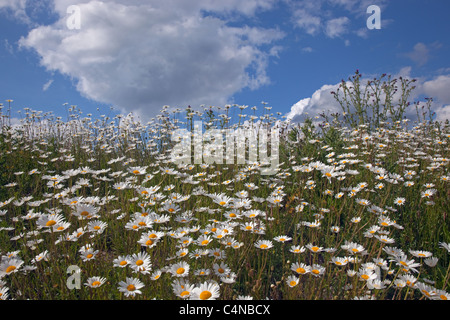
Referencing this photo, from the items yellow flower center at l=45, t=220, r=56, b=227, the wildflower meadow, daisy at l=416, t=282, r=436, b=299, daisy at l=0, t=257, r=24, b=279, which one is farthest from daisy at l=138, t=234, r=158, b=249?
daisy at l=416, t=282, r=436, b=299

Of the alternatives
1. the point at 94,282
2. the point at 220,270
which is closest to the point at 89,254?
the point at 94,282

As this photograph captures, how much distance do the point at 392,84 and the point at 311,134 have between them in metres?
4.05

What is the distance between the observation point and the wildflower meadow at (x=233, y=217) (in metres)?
2.21

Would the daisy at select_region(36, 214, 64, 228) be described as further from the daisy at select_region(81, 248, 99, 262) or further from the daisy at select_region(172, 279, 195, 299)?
the daisy at select_region(172, 279, 195, 299)

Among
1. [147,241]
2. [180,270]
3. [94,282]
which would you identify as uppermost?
[147,241]

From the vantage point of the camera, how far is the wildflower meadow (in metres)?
2.21

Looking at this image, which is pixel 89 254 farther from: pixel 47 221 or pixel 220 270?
A: pixel 220 270

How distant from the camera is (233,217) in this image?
2658mm

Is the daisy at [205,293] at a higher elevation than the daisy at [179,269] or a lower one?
lower

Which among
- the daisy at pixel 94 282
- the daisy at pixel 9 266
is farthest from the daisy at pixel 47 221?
the daisy at pixel 94 282

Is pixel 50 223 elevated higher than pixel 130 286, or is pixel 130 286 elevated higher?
pixel 50 223

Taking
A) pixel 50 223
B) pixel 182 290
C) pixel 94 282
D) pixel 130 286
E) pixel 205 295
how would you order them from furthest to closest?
1. pixel 50 223
2. pixel 94 282
3. pixel 130 286
4. pixel 182 290
5. pixel 205 295

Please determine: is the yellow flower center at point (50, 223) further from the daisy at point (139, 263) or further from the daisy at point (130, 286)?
the daisy at point (130, 286)

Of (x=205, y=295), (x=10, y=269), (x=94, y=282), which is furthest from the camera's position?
(x=10, y=269)
